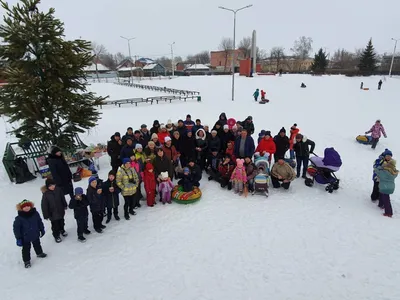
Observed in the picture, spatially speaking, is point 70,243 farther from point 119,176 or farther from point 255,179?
point 255,179

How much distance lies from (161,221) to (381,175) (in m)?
6.14

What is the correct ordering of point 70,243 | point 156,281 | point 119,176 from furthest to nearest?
point 119,176 → point 70,243 → point 156,281

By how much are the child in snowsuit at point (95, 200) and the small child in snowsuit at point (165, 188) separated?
180cm

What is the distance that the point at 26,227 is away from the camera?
5.16 metres

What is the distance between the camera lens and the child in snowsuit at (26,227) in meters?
5.11

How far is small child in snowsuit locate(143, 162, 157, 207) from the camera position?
7.31 metres

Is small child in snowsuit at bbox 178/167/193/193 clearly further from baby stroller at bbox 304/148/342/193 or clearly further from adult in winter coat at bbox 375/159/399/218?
adult in winter coat at bbox 375/159/399/218

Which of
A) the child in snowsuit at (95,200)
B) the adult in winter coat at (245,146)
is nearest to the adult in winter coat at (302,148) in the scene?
the adult in winter coat at (245,146)

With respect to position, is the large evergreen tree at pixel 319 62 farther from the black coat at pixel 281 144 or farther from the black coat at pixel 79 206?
the black coat at pixel 79 206

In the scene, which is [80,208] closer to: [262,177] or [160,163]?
[160,163]

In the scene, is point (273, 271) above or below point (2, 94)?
below

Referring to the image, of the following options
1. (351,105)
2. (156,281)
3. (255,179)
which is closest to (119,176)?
(156,281)

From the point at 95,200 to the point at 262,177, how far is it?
16.1 ft

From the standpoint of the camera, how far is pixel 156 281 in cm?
502
